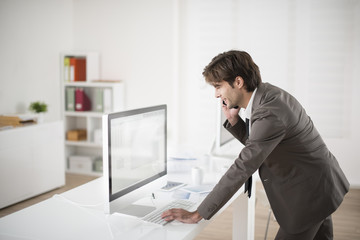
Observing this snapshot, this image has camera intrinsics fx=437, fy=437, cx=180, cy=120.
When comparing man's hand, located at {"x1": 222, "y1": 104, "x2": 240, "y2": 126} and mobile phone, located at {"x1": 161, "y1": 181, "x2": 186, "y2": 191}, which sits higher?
man's hand, located at {"x1": 222, "y1": 104, "x2": 240, "y2": 126}

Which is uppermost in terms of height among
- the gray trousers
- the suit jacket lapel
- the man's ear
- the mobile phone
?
the man's ear

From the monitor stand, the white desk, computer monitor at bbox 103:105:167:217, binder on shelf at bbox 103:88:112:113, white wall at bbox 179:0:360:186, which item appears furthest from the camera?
binder on shelf at bbox 103:88:112:113

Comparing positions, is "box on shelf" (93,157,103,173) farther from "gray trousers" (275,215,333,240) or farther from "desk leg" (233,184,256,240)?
"gray trousers" (275,215,333,240)

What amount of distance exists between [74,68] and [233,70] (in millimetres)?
4062

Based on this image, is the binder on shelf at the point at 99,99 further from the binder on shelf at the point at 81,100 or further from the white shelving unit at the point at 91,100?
the binder on shelf at the point at 81,100

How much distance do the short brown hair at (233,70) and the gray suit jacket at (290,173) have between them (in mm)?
65

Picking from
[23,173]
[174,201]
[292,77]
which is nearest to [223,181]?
[174,201]

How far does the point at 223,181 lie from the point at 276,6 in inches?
151

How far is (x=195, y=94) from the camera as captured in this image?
559cm

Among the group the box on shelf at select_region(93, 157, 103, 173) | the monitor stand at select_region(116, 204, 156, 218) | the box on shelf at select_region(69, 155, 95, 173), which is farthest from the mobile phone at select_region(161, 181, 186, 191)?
the box on shelf at select_region(69, 155, 95, 173)

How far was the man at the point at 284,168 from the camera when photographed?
1849 mm

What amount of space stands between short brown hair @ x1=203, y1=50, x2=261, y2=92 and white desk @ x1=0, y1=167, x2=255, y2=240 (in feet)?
2.14

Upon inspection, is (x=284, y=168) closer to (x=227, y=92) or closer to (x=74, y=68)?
(x=227, y=92)

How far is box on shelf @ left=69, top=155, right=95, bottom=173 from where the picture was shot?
225 inches
